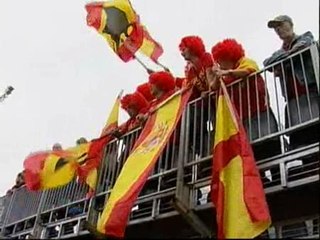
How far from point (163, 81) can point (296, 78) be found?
194 cm

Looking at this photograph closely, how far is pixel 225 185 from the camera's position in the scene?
396 centimetres

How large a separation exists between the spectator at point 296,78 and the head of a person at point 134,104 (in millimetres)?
1853

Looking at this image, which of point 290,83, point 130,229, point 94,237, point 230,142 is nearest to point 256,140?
point 230,142

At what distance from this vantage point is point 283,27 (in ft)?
16.4

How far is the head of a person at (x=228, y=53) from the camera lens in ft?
17.3

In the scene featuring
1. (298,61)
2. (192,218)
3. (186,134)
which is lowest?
(192,218)

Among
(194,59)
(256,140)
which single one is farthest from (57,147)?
(256,140)

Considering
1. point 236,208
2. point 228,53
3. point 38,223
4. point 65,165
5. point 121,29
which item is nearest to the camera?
point 236,208

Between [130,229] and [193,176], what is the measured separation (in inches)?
35.6

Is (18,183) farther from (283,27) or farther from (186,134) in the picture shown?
(283,27)


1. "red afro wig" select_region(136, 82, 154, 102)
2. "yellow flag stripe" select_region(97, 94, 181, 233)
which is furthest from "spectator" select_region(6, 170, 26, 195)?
"yellow flag stripe" select_region(97, 94, 181, 233)

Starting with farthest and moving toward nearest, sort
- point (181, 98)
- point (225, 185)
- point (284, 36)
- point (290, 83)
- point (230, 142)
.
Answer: point (181, 98)
point (284, 36)
point (290, 83)
point (230, 142)
point (225, 185)

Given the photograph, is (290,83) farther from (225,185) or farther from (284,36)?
(225,185)

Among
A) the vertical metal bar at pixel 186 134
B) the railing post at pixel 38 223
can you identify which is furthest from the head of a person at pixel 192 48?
the railing post at pixel 38 223
